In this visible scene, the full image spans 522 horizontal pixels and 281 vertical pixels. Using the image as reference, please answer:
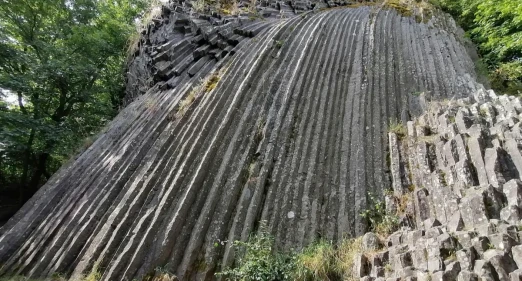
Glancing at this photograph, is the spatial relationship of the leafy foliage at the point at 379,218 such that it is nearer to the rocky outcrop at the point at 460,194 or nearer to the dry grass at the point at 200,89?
the rocky outcrop at the point at 460,194

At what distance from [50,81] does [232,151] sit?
9306mm

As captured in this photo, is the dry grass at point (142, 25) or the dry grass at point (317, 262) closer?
the dry grass at point (317, 262)

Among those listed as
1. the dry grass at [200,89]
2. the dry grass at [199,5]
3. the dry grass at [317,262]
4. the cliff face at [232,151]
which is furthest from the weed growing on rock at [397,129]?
the dry grass at [199,5]

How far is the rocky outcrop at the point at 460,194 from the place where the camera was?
4051 millimetres

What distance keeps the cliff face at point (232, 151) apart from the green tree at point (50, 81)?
3061 millimetres

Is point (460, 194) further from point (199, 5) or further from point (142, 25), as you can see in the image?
point (142, 25)

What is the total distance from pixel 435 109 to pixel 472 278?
459 centimetres

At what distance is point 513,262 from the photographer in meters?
3.81

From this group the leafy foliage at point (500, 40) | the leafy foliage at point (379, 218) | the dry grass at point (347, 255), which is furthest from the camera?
the leafy foliage at point (500, 40)

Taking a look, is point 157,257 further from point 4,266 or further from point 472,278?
point 472,278

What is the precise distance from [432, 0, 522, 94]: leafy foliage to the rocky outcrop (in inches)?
203

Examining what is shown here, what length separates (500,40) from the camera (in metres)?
12.0

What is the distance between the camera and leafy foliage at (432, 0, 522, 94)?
11.2 metres

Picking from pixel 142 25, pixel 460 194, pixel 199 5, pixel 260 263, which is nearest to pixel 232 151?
pixel 260 263
